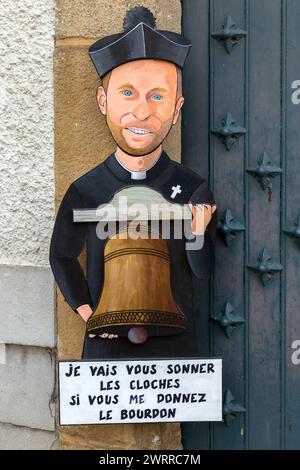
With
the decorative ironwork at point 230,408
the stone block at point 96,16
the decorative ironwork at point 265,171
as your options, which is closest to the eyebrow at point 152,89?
the stone block at point 96,16

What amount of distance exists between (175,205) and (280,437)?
1038 millimetres

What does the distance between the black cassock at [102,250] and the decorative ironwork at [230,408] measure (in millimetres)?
295

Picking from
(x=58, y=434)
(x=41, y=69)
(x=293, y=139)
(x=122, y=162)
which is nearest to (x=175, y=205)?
(x=122, y=162)

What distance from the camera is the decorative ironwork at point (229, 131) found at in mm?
2611

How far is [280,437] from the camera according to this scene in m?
2.75

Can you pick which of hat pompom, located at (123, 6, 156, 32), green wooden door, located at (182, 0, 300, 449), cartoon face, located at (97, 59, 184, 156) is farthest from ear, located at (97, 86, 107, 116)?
green wooden door, located at (182, 0, 300, 449)

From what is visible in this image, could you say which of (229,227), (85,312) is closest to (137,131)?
(229,227)

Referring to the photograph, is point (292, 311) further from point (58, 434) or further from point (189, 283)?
point (58, 434)

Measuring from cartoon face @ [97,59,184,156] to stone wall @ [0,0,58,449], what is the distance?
30 cm

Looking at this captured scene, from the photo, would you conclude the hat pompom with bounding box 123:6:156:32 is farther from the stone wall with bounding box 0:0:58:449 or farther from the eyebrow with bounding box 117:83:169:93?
the stone wall with bounding box 0:0:58:449

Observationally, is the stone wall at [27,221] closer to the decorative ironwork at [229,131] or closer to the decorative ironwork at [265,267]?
the decorative ironwork at [229,131]

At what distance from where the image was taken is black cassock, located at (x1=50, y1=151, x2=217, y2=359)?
8.19 feet

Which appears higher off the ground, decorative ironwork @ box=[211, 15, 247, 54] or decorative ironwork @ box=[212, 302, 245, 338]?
decorative ironwork @ box=[211, 15, 247, 54]

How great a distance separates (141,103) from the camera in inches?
94.9
